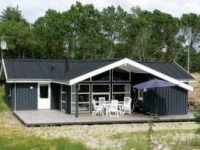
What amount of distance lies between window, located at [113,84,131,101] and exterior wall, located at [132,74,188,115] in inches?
37.8

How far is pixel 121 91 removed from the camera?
25234 mm

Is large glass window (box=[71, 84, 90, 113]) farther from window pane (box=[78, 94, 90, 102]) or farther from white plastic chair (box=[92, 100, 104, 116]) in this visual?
white plastic chair (box=[92, 100, 104, 116])

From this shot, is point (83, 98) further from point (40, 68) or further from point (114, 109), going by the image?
point (40, 68)

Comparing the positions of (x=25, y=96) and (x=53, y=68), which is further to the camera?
(x=53, y=68)

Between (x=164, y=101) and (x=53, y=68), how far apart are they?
301 inches

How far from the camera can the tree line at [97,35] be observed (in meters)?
51.4

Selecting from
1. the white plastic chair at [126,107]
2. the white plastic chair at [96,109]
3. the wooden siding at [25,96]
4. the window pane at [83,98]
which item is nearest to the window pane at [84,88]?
the window pane at [83,98]

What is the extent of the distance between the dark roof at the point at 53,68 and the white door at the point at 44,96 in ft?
2.40

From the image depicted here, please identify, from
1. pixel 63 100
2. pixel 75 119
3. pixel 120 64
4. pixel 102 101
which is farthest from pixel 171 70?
pixel 75 119

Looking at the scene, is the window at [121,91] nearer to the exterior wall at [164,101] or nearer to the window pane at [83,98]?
the exterior wall at [164,101]

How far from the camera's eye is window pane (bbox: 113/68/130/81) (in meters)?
25.0

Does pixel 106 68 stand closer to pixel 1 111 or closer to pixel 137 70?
pixel 137 70

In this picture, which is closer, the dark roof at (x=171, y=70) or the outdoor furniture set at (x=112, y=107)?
the outdoor furniture set at (x=112, y=107)

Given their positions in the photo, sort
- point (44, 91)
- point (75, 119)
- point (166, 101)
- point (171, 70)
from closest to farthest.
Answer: point (75, 119), point (166, 101), point (171, 70), point (44, 91)
